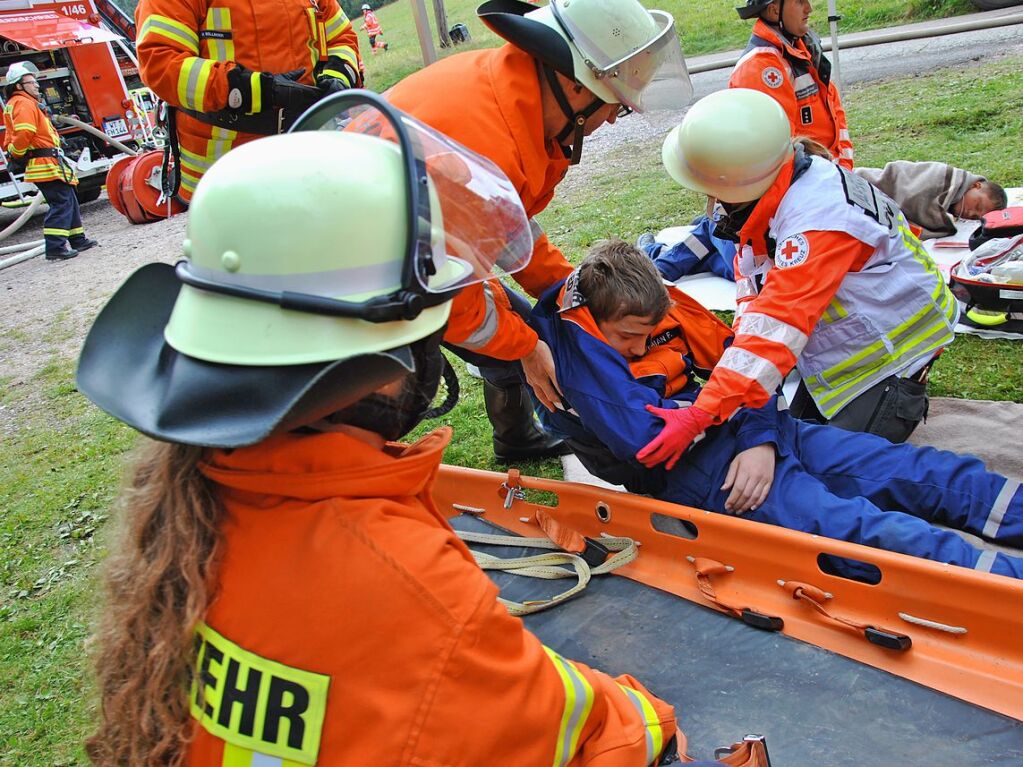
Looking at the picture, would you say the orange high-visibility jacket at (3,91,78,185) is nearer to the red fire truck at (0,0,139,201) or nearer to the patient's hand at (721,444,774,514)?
the red fire truck at (0,0,139,201)

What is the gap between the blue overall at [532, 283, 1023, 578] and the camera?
97.2 inches

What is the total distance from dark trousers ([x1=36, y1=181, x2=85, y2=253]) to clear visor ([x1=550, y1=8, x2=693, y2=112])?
9106mm

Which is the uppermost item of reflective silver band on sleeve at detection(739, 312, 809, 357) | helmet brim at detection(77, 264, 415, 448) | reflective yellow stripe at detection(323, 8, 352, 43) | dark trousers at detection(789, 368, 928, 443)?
reflective yellow stripe at detection(323, 8, 352, 43)

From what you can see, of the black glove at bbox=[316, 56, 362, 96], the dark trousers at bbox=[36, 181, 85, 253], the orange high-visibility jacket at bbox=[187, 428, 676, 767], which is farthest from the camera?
the dark trousers at bbox=[36, 181, 85, 253]

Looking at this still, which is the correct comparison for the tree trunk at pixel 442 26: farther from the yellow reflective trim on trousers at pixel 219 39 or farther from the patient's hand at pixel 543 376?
the patient's hand at pixel 543 376

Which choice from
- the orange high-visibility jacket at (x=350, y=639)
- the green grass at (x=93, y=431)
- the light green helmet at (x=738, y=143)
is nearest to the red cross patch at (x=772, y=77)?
the green grass at (x=93, y=431)

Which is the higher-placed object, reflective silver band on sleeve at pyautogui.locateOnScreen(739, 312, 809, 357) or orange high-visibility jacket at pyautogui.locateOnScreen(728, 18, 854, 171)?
orange high-visibility jacket at pyautogui.locateOnScreen(728, 18, 854, 171)

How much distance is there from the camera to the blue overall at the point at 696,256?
4656 millimetres

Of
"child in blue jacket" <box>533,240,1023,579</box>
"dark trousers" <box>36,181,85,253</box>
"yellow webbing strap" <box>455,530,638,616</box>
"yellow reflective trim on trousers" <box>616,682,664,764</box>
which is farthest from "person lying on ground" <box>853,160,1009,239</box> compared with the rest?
"dark trousers" <box>36,181,85,253</box>

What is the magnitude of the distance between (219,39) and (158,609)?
3205 millimetres

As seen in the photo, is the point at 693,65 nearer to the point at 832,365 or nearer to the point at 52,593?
the point at 832,365

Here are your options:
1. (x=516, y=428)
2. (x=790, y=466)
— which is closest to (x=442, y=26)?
(x=516, y=428)

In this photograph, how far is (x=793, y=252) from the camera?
2652 mm

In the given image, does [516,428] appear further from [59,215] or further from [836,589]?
[59,215]
